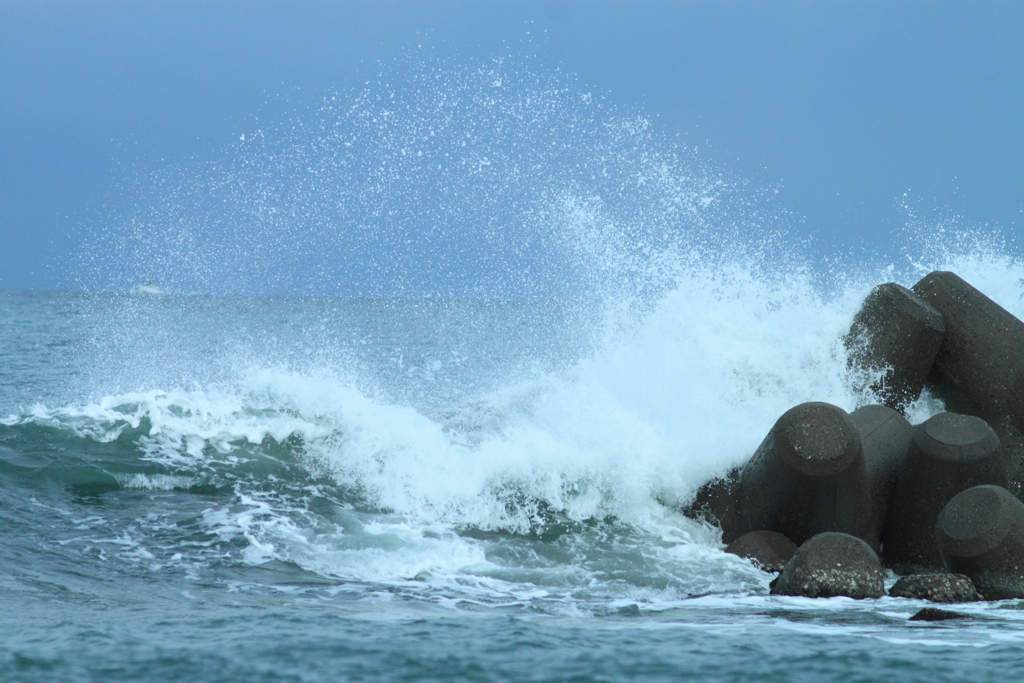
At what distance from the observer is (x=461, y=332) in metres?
47.5

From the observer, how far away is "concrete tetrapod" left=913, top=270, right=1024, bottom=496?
8750 mm

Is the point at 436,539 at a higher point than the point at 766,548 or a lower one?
higher

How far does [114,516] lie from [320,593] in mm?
2742

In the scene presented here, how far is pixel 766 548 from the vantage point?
740 centimetres

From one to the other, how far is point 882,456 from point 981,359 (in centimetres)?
201

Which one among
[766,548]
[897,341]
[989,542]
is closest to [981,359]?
[897,341]

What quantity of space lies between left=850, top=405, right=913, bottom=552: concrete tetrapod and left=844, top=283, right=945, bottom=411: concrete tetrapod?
110 cm

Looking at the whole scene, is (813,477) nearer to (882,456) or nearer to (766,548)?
(766,548)

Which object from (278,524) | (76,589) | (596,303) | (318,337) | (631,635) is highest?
(318,337)

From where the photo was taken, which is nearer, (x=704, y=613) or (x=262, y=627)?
(x=262, y=627)

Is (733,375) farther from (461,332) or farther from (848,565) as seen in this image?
(461,332)

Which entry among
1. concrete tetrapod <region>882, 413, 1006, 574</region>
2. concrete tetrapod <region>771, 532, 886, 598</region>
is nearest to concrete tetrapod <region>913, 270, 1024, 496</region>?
concrete tetrapod <region>882, 413, 1006, 574</region>

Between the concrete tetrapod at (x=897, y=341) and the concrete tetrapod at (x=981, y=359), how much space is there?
0.15m

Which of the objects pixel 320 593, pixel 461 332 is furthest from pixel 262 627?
pixel 461 332
